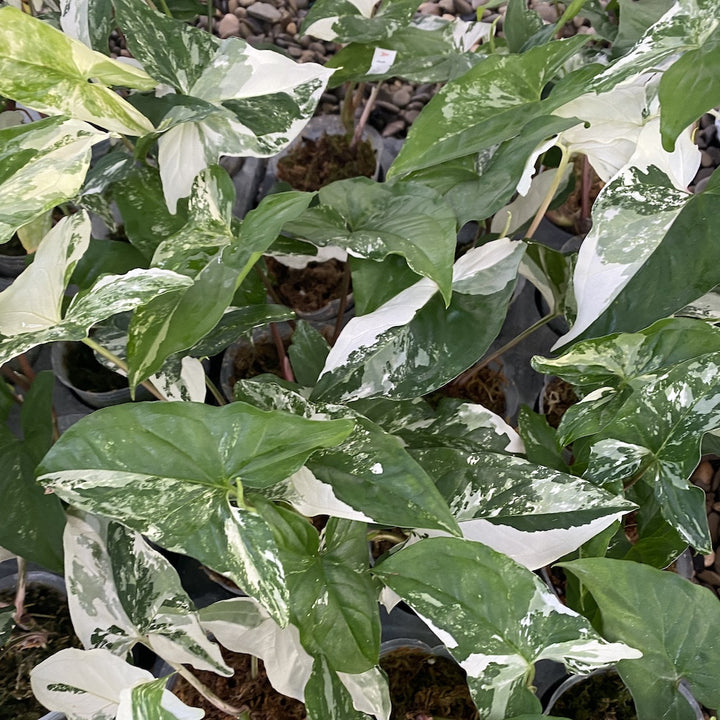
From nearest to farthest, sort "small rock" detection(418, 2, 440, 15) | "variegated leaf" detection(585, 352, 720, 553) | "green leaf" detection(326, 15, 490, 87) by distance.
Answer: "variegated leaf" detection(585, 352, 720, 553) → "green leaf" detection(326, 15, 490, 87) → "small rock" detection(418, 2, 440, 15)

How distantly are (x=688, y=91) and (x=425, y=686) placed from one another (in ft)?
2.32

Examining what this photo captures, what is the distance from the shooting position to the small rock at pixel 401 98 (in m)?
1.48

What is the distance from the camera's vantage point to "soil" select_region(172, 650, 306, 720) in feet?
2.76

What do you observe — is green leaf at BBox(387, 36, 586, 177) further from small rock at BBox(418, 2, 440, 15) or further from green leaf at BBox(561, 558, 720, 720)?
small rock at BBox(418, 2, 440, 15)

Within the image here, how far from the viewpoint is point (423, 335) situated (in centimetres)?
69

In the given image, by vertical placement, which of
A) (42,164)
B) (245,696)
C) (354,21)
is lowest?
(245,696)

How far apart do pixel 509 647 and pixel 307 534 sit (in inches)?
7.4

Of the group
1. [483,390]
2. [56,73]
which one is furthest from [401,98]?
[56,73]

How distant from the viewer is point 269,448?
0.50m

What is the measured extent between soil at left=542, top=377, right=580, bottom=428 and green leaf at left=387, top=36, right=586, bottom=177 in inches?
20.2

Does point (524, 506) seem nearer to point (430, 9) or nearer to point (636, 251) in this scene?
point (636, 251)

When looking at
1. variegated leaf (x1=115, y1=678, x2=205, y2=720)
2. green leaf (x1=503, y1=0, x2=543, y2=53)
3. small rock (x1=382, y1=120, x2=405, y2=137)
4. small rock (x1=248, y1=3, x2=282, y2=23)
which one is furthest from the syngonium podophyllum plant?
small rock (x1=248, y1=3, x2=282, y2=23)

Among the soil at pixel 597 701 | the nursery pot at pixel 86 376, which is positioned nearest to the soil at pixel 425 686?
the soil at pixel 597 701

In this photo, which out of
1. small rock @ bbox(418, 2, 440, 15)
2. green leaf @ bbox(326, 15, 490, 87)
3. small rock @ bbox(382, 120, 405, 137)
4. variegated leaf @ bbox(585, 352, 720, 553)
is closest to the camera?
variegated leaf @ bbox(585, 352, 720, 553)
